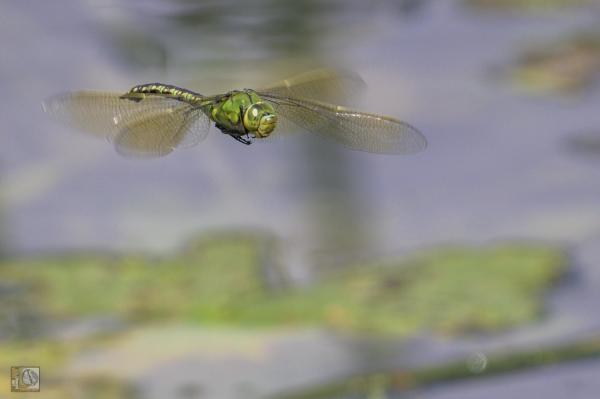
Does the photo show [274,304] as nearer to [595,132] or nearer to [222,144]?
[222,144]

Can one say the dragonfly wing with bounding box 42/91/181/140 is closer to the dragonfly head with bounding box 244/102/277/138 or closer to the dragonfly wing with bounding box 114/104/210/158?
the dragonfly wing with bounding box 114/104/210/158

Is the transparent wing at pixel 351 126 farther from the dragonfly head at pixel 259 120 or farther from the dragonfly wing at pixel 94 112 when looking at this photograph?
the dragonfly wing at pixel 94 112

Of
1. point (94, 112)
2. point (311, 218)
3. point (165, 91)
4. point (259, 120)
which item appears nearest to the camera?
point (94, 112)

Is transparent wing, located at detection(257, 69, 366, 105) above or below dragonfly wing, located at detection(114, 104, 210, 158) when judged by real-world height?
above

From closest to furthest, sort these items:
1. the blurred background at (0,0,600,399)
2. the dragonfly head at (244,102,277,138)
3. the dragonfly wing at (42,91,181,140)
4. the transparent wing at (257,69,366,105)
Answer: the dragonfly wing at (42,91,181,140), the dragonfly head at (244,102,277,138), the transparent wing at (257,69,366,105), the blurred background at (0,0,600,399)

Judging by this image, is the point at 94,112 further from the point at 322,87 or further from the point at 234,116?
the point at 322,87

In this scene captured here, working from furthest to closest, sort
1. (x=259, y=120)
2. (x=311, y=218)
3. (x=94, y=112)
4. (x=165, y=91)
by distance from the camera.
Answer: (x=311, y=218) → (x=165, y=91) → (x=259, y=120) → (x=94, y=112)

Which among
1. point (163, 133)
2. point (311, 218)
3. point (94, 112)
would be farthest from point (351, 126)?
point (311, 218)

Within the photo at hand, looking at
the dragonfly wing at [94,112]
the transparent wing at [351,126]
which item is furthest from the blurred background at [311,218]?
the dragonfly wing at [94,112]

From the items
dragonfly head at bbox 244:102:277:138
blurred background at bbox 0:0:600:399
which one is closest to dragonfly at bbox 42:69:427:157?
dragonfly head at bbox 244:102:277:138
